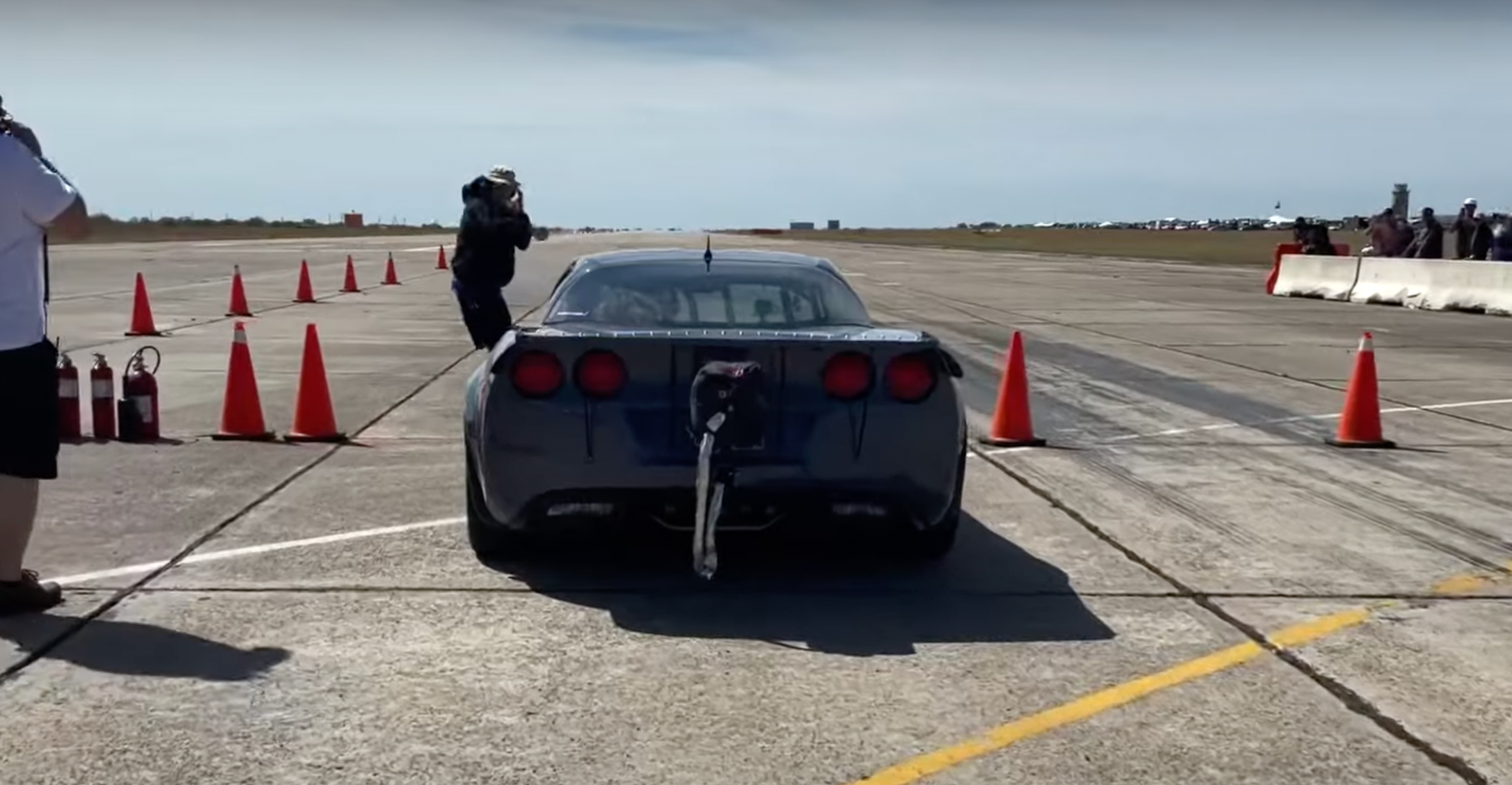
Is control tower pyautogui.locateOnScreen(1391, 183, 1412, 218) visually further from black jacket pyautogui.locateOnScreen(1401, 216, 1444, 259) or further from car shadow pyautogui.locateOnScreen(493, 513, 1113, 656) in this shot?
car shadow pyautogui.locateOnScreen(493, 513, 1113, 656)

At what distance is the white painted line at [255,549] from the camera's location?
6016 millimetres

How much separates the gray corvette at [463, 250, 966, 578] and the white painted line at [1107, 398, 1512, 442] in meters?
4.65

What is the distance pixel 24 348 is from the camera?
532 cm

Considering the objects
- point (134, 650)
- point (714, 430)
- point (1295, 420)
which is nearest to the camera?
point (134, 650)

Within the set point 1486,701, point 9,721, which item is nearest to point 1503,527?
point 1486,701

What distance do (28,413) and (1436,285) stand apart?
988 inches

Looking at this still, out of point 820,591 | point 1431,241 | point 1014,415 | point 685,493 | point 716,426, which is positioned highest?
point 1431,241

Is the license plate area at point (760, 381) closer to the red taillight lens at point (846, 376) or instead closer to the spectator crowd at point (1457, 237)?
the red taillight lens at point (846, 376)

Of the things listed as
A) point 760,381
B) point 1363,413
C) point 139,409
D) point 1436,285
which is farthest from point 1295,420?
point 1436,285

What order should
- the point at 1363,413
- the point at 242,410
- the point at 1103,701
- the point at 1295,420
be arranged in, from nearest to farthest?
1. the point at 1103,701
2. the point at 242,410
3. the point at 1363,413
4. the point at 1295,420

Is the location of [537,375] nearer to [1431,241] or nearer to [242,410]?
[242,410]

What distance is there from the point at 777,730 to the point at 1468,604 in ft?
10.3

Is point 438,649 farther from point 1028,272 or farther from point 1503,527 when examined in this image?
point 1028,272

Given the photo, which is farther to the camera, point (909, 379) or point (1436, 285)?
point (1436, 285)
